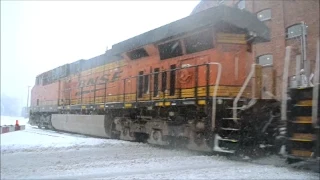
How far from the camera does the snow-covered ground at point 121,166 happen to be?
5527mm

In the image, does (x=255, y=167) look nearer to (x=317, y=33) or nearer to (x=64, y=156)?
(x=64, y=156)

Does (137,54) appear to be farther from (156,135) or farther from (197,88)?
(197,88)

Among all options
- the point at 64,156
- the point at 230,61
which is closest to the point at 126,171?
the point at 64,156

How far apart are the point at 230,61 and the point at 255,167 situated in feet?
10.6

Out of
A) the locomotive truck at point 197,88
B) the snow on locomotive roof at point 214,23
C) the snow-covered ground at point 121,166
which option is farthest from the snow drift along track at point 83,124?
the snow-covered ground at point 121,166

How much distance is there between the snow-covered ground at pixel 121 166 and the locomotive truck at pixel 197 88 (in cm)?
88

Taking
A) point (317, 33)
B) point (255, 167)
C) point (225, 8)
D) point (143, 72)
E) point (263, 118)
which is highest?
point (317, 33)

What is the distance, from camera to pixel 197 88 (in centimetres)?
875

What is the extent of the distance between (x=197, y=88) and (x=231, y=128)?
1544 mm

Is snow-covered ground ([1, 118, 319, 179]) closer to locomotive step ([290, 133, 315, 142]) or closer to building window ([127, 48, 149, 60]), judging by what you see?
locomotive step ([290, 133, 315, 142])

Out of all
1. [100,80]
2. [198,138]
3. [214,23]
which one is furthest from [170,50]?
[100,80]

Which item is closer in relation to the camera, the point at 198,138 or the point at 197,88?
the point at 198,138

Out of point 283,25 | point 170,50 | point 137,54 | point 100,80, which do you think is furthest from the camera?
point 283,25

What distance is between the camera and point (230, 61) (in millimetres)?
8750
